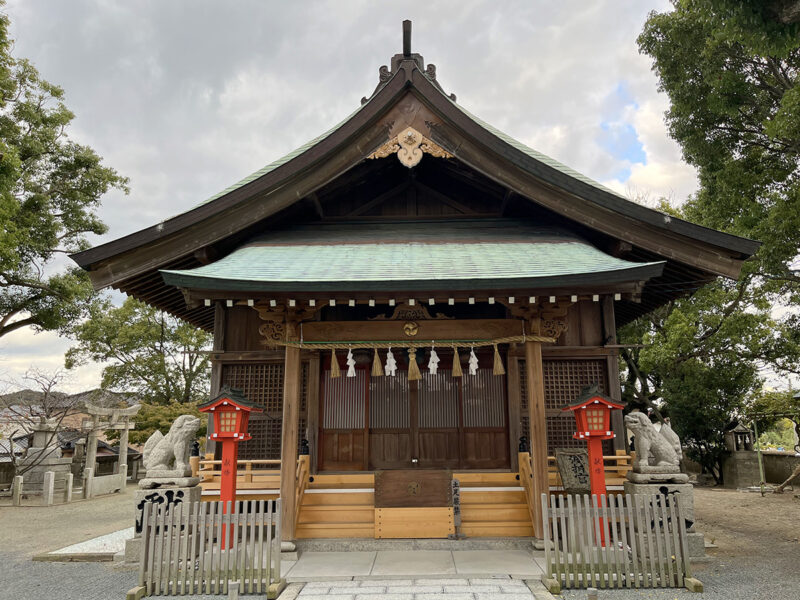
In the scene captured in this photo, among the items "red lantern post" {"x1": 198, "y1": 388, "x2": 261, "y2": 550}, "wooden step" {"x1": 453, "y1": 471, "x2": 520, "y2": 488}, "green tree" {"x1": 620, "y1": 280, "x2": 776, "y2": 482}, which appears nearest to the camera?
"red lantern post" {"x1": 198, "y1": 388, "x2": 261, "y2": 550}

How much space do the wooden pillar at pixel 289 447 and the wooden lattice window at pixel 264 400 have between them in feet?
6.07

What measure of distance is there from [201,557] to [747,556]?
7868 mm

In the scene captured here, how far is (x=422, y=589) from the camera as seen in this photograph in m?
6.21

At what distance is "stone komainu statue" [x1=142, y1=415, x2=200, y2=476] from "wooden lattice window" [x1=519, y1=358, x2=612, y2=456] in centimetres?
574

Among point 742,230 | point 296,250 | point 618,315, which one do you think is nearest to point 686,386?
point 742,230

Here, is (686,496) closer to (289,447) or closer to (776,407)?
(289,447)

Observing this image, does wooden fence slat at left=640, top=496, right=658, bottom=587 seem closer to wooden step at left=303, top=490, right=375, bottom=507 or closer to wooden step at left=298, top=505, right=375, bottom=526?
wooden step at left=298, top=505, right=375, bottom=526

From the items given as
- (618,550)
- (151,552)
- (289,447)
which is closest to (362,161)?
(289,447)

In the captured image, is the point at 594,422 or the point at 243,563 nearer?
the point at 243,563

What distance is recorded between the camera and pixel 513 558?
7.48m

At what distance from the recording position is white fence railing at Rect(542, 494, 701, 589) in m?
6.41

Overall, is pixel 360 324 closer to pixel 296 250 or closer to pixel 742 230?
pixel 296 250

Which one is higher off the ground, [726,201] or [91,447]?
[726,201]

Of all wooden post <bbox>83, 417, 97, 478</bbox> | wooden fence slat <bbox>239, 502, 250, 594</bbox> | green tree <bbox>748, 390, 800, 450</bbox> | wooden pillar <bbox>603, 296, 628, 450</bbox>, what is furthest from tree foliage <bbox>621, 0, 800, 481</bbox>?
wooden post <bbox>83, 417, 97, 478</bbox>
